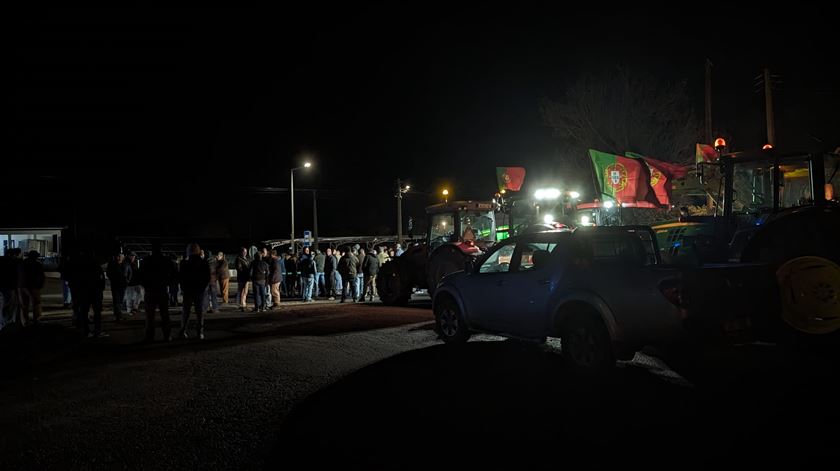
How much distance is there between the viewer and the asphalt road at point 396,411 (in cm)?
431

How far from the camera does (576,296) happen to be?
667cm

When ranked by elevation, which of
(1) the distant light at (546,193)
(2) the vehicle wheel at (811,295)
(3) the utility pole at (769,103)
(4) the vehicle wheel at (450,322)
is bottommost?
(4) the vehicle wheel at (450,322)

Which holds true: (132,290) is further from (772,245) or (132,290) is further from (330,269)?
(772,245)

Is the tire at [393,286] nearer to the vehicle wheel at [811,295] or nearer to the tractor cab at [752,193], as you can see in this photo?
the tractor cab at [752,193]

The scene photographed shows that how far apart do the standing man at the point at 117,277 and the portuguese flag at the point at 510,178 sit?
11.1m

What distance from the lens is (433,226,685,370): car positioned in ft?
19.6

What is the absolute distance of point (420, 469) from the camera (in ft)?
13.2

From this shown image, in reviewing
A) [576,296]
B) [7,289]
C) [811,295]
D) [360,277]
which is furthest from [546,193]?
[7,289]

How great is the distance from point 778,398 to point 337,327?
7.89 meters

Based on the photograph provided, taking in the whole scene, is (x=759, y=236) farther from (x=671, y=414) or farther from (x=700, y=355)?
(x=671, y=414)

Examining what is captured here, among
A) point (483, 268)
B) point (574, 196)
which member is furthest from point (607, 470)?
point (574, 196)

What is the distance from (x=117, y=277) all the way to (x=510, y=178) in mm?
11590

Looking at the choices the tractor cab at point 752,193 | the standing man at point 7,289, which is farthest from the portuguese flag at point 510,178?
the standing man at point 7,289

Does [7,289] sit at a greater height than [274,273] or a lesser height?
lesser
